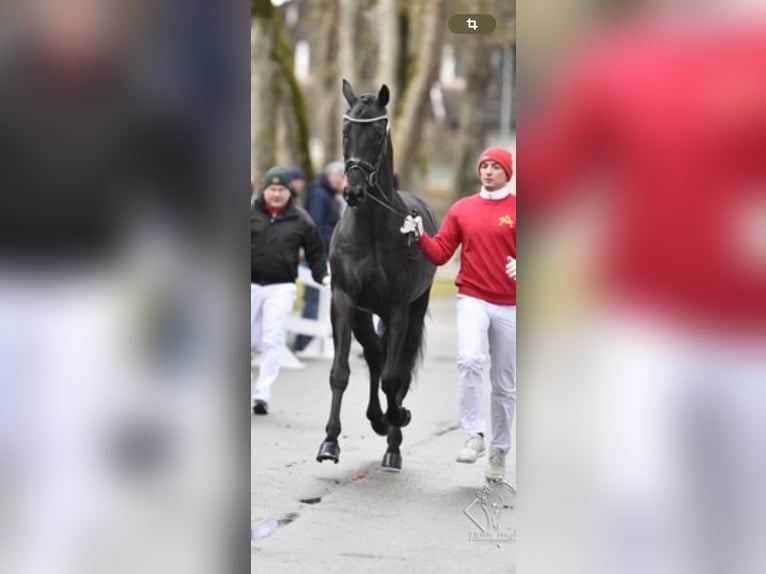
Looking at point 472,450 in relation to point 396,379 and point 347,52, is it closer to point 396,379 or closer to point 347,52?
point 396,379

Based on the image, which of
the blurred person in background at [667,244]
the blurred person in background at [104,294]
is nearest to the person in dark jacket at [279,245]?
the blurred person in background at [104,294]

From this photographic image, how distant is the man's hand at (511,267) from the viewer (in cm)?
303

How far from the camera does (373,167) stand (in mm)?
3416

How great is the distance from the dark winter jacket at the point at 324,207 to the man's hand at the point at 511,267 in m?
1.76

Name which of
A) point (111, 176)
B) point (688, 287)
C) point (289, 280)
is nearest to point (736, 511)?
point (688, 287)

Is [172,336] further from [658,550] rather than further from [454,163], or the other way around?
[658,550]

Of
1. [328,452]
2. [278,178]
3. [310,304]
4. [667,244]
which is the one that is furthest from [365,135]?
[310,304]

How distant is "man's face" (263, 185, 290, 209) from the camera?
5344 mm

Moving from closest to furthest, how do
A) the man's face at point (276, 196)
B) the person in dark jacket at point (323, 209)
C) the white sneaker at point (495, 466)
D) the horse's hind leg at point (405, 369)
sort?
the white sneaker at point (495, 466) < the horse's hind leg at point (405, 369) < the person in dark jacket at point (323, 209) < the man's face at point (276, 196)

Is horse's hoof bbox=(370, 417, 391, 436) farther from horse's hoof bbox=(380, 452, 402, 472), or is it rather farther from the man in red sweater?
the man in red sweater

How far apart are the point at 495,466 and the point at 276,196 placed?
2.62 meters

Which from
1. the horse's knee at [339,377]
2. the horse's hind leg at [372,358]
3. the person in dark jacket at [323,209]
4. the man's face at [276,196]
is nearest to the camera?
the horse's hind leg at [372,358]

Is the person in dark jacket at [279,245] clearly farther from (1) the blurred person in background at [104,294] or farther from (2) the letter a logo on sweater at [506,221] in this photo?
(1) the blurred person in background at [104,294]

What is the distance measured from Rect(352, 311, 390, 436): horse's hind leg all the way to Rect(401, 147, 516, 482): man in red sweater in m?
0.21
